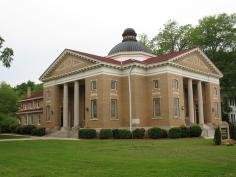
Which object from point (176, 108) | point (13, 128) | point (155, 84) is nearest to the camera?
point (176, 108)

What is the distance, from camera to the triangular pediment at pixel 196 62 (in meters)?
41.0

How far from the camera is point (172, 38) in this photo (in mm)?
64188

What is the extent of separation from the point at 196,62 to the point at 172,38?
21162mm

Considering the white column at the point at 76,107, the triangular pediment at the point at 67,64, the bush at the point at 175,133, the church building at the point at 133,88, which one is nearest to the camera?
the bush at the point at 175,133

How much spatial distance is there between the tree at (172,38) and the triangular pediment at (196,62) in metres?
15.7

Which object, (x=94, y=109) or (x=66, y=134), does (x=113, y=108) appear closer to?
(x=94, y=109)

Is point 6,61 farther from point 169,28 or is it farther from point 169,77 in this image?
point 169,28

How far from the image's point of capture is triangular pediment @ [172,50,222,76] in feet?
135

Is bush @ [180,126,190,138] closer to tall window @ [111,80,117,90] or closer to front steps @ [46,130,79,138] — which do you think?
tall window @ [111,80,117,90]

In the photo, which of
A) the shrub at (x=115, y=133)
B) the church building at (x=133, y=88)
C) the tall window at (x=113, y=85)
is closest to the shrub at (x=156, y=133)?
the church building at (x=133, y=88)

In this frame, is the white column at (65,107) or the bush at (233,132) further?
the white column at (65,107)

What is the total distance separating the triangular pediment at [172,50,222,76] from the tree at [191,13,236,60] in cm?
1064

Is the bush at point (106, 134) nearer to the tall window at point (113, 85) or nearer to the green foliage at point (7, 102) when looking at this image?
the tall window at point (113, 85)

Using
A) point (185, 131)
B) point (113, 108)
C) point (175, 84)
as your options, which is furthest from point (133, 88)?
point (185, 131)
